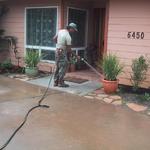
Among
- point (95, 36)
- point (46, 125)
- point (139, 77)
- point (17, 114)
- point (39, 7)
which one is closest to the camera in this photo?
point (46, 125)

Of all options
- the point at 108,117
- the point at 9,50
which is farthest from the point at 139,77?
the point at 9,50

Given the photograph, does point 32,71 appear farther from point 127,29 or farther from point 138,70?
point 138,70

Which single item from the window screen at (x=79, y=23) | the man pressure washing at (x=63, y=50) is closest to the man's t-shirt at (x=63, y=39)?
the man pressure washing at (x=63, y=50)

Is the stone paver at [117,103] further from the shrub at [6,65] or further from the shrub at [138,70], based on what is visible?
the shrub at [6,65]

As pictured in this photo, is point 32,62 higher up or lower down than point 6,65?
higher up

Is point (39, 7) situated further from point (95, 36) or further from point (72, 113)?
point (72, 113)

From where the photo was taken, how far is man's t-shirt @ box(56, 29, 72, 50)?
783 centimetres

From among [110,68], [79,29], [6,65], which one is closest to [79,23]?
[79,29]

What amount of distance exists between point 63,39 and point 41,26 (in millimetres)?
2478

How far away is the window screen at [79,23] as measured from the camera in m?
9.82

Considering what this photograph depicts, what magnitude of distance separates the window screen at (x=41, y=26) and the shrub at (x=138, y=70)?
326 centimetres

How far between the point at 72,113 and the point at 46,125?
860 millimetres

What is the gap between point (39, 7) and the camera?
9.96m

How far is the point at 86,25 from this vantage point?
1045 cm
